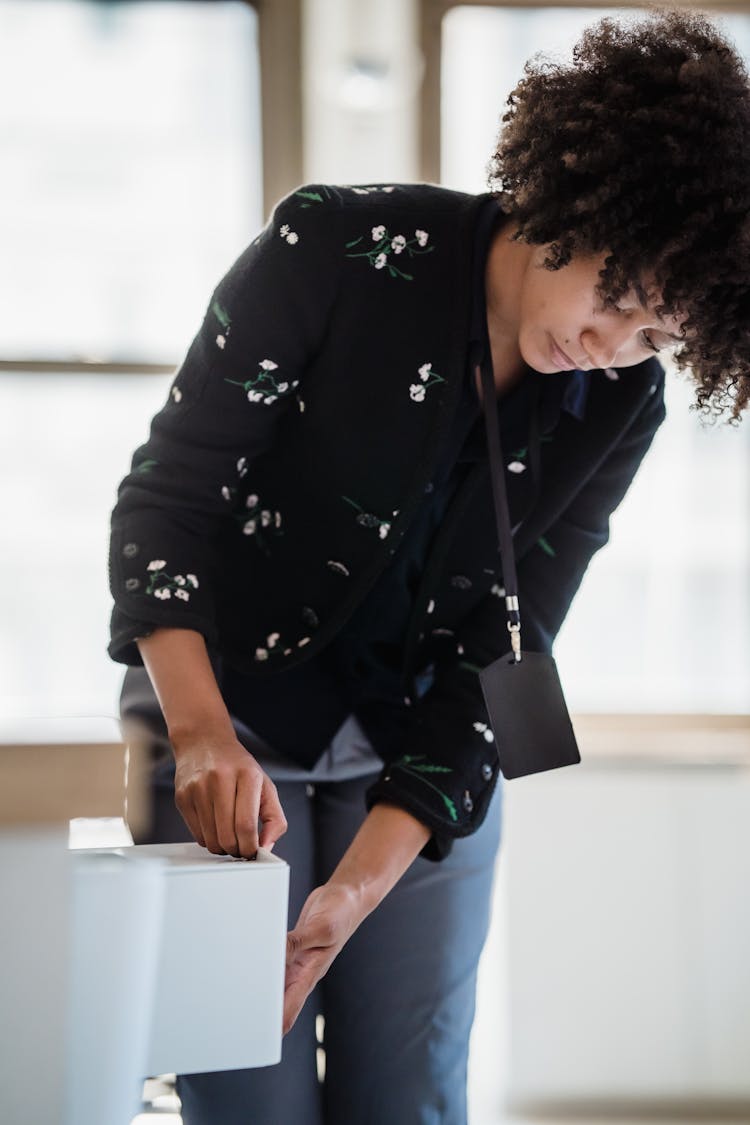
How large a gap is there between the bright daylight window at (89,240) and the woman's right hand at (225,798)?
1.20 metres

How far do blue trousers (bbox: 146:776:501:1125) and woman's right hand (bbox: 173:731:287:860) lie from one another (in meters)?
0.20

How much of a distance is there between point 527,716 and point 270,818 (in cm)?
31

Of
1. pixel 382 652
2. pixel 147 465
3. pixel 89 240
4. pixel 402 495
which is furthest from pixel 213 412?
pixel 89 240

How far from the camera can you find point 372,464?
1014 mm

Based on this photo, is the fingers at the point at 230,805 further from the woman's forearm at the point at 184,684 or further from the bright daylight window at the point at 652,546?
the bright daylight window at the point at 652,546

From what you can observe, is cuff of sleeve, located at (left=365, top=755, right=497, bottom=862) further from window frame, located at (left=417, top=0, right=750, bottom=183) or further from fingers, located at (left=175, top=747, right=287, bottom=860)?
window frame, located at (left=417, top=0, right=750, bottom=183)

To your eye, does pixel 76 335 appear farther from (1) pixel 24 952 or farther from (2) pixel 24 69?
(1) pixel 24 952

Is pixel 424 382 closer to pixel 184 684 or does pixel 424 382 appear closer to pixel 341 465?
pixel 341 465

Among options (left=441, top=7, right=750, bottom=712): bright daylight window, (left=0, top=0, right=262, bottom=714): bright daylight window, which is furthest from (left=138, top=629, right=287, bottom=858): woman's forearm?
(left=441, top=7, right=750, bottom=712): bright daylight window

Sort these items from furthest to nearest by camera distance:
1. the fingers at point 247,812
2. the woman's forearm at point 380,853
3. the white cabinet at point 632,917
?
the white cabinet at point 632,917 → the woman's forearm at point 380,853 → the fingers at point 247,812

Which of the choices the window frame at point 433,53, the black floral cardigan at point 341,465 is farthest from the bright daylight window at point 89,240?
the black floral cardigan at point 341,465

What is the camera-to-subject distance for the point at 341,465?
1.02 metres

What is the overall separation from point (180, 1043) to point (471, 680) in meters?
0.55

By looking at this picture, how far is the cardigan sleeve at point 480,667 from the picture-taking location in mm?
1032
